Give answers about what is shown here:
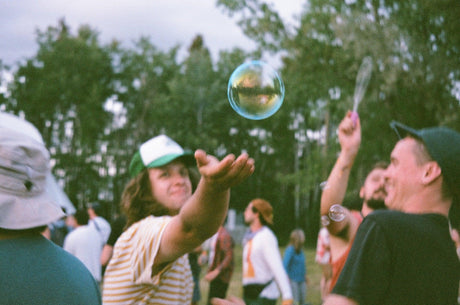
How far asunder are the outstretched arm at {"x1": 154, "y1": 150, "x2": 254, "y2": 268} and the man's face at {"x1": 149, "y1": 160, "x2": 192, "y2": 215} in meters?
0.72

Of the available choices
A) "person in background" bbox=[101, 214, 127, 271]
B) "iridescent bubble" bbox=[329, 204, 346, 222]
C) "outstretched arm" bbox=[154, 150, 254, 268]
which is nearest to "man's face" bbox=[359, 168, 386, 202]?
"iridescent bubble" bbox=[329, 204, 346, 222]

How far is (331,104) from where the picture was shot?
17469mm

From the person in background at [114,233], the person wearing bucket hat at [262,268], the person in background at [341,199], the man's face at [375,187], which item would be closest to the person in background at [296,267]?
the person wearing bucket hat at [262,268]

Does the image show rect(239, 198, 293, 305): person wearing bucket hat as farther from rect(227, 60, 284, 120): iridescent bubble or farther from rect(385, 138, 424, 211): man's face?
rect(385, 138, 424, 211): man's face

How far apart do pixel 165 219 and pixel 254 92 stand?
1.09 m

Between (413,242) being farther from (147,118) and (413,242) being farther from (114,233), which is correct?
(147,118)

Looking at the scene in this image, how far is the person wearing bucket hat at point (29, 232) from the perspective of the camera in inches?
70.9

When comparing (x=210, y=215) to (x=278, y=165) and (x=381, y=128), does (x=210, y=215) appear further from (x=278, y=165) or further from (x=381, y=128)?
(x=278, y=165)

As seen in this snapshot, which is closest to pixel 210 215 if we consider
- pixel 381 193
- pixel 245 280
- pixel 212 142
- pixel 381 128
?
pixel 381 193

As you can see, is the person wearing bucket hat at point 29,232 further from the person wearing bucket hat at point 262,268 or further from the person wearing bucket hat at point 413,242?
the person wearing bucket hat at point 262,268

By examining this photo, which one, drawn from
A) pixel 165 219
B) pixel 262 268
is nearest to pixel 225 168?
pixel 165 219

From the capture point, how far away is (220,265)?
782 cm

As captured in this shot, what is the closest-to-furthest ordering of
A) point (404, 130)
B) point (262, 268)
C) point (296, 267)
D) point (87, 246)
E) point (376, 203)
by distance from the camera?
point (404, 130)
point (376, 203)
point (262, 268)
point (87, 246)
point (296, 267)

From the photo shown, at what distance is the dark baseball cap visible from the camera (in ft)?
7.87
